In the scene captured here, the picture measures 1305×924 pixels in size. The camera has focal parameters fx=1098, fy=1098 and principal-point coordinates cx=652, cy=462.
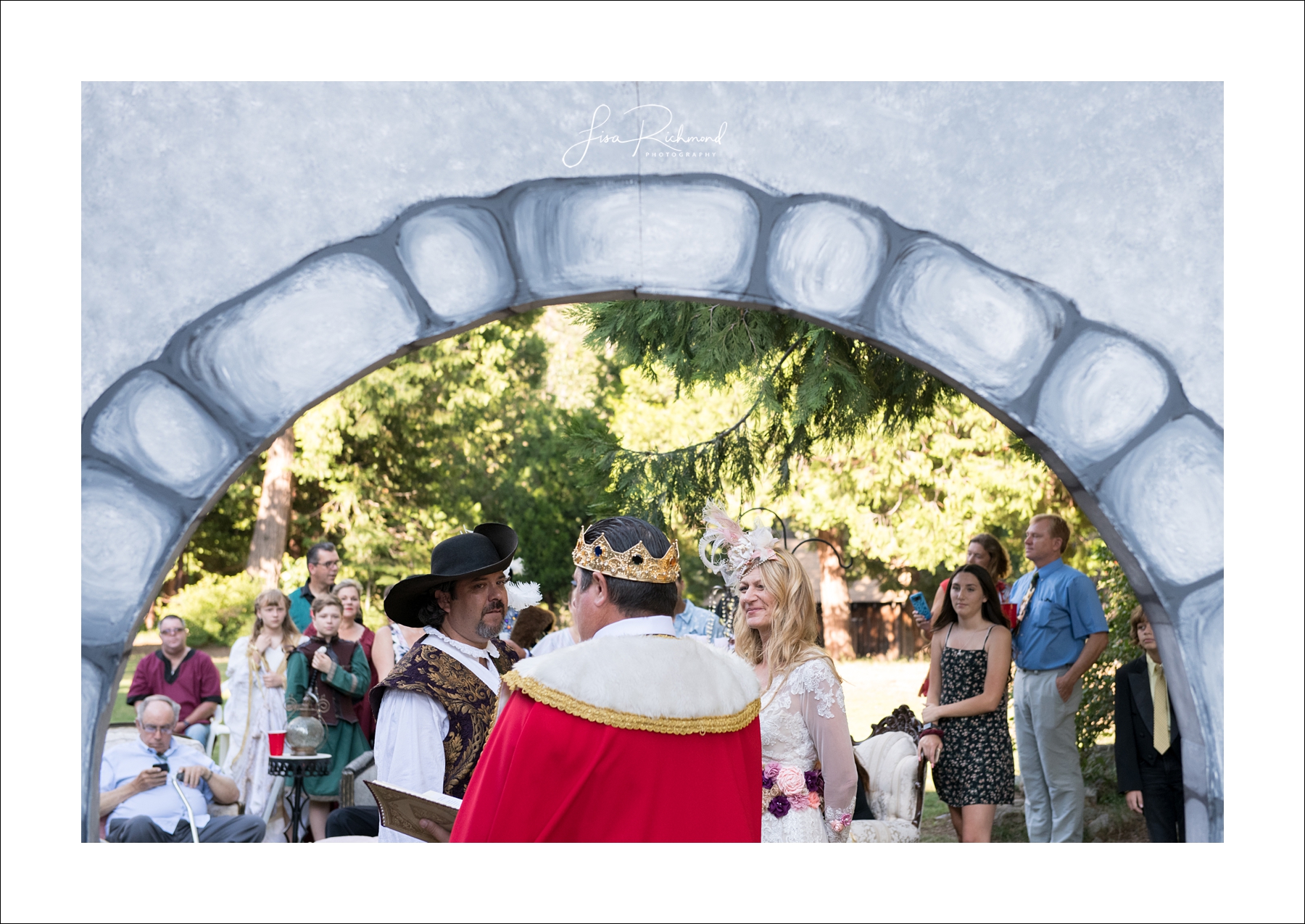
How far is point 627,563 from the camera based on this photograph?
7.09 ft

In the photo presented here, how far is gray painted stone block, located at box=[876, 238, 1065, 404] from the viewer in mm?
2762

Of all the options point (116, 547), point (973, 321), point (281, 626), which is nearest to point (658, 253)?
point (973, 321)

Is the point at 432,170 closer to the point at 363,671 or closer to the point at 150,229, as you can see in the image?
the point at 150,229

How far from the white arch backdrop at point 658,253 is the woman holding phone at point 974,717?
1.37 m

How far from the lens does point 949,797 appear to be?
424 cm

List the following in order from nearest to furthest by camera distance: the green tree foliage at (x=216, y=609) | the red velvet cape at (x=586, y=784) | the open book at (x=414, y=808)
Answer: the red velvet cape at (x=586, y=784), the open book at (x=414, y=808), the green tree foliage at (x=216, y=609)

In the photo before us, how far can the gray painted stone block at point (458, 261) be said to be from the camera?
2.71 metres

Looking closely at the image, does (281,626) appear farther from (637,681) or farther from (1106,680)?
(1106,680)

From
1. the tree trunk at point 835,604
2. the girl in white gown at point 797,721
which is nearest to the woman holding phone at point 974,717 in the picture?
the girl in white gown at point 797,721

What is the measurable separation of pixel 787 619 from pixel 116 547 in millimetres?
1849

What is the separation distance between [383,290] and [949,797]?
115 inches

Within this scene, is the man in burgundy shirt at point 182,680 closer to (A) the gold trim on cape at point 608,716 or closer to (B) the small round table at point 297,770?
(B) the small round table at point 297,770

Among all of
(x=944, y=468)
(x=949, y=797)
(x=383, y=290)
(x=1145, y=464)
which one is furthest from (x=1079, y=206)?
(x=944, y=468)

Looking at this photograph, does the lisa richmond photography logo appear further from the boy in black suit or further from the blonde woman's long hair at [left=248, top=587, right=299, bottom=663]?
the blonde woman's long hair at [left=248, top=587, right=299, bottom=663]
